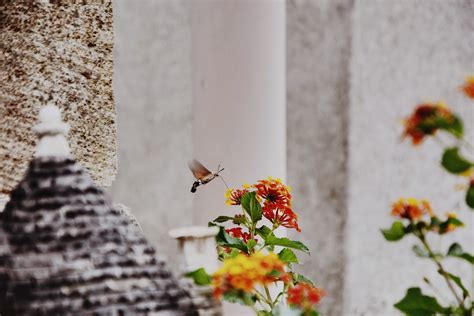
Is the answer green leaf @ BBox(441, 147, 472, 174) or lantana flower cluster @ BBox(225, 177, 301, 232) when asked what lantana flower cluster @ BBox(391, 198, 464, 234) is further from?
lantana flower cluster @ BBox(225, 177, 301, 232)

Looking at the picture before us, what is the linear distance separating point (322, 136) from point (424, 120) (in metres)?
2.34

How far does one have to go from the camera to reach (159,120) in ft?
9.09

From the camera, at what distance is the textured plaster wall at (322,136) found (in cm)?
320

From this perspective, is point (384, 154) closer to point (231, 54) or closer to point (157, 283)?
point (231, 54)

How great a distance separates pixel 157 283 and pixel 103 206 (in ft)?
0.38

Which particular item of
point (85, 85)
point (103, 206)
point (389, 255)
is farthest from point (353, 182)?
Result: point (103, 206)

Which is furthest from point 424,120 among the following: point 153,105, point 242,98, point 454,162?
point 153,105

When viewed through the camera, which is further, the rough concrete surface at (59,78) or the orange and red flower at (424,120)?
the rough concrete surface at (59,78)

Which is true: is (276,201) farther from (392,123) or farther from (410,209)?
(392,123)

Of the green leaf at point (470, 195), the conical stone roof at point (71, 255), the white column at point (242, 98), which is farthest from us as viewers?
the white column at point (242, 98)

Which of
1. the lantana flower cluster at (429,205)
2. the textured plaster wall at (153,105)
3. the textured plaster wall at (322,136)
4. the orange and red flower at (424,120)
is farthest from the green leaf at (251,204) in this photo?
the textured plaster wall at (322,136)

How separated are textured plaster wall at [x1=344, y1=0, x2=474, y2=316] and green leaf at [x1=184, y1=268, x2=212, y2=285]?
2316mm

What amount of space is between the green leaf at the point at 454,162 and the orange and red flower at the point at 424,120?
3 centimetres

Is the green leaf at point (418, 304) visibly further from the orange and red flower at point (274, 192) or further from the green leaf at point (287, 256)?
the orange and red flower at point (274, 192)
